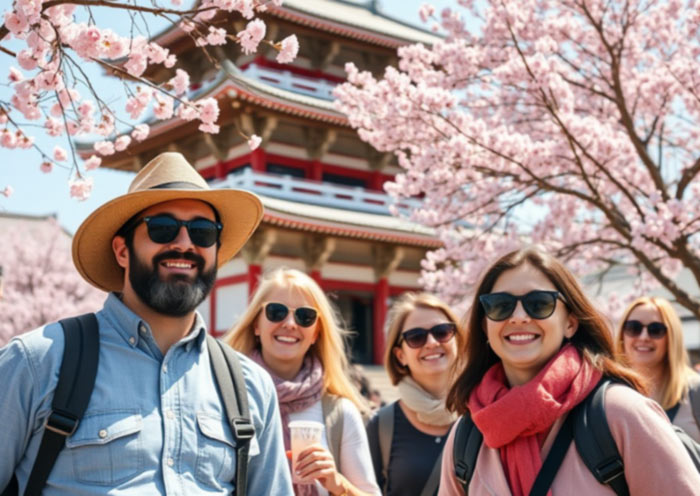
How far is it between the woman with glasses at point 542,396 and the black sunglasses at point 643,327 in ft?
7.11

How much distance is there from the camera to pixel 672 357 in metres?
4.25

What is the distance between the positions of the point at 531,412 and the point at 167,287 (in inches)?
44.8

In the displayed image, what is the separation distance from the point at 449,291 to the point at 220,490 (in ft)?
35.7

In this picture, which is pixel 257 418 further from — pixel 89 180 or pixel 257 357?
pixel 89 180

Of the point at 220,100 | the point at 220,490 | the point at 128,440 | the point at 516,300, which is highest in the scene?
the point at 220,100

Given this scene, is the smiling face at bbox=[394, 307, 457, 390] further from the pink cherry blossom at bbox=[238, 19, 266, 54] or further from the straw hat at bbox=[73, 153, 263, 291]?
the pink cherry blossom at bbox=[238, 19, 266, 54]

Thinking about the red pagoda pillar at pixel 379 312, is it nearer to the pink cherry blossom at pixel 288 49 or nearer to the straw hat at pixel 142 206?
the pink cherry blossom at pixel 288 49

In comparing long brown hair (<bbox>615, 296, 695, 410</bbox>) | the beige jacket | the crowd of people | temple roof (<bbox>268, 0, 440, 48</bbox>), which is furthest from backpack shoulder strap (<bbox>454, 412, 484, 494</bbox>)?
temple roof (<bbox>268, 0, 440, 48</bbox>)

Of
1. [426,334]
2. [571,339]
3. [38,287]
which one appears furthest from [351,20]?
[571,339]

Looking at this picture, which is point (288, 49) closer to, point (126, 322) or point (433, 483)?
point (433, 483)

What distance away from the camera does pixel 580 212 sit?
12234 mm

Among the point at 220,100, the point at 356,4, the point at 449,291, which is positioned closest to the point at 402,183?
the point at 449,291

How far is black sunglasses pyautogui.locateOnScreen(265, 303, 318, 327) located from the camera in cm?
352

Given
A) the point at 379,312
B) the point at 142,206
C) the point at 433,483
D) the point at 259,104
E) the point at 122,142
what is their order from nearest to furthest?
the point at 142,206 < the point at 433,483 < the point at 122,142 < the point at 259,104 < the point at 379,312
